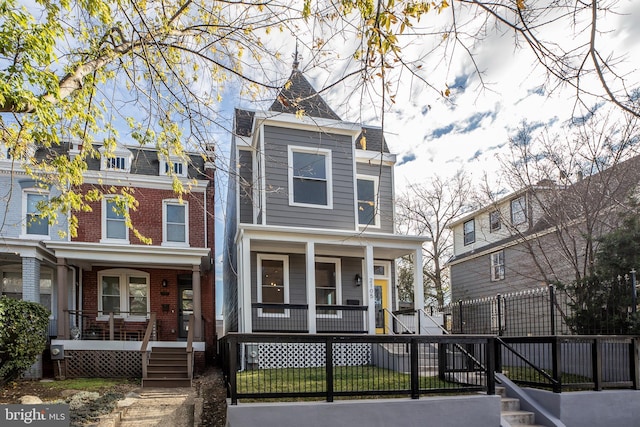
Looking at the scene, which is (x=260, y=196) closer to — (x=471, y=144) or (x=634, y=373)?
(x=471, y=144)

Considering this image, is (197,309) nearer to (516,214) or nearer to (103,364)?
(103,364)

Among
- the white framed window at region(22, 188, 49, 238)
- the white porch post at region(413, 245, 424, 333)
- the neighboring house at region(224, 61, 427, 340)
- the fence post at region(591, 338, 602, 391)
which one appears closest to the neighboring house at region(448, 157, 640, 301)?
the fence post at region(591, 338, 602, 391)

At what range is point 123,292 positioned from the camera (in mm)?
15430

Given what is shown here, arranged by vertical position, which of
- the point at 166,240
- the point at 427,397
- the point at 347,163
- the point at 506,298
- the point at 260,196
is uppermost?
the point at 347,163

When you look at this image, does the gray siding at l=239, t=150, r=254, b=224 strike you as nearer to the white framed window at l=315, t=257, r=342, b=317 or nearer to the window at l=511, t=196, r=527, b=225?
the white framed window at l=315, t=257, r=342, b=317

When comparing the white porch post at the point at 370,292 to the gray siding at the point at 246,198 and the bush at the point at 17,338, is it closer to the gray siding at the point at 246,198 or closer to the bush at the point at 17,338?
the gray siding at the point at 246,198

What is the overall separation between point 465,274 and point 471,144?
9.85 m

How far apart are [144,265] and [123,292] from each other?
1.44 meters

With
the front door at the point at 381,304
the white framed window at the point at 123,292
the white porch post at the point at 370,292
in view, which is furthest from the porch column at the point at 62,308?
the front door at the point at 381,304

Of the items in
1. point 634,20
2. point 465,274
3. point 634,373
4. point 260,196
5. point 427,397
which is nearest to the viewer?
point 634,20

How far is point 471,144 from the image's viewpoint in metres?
14.6

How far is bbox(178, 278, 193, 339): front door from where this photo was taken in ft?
51.8

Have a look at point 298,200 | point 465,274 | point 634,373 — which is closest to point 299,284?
point 298,200

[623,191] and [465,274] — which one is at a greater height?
[623,191]
